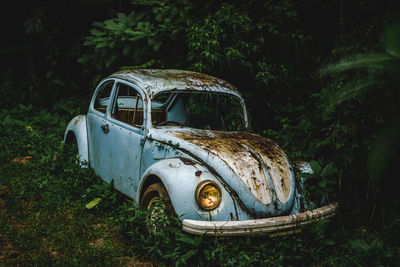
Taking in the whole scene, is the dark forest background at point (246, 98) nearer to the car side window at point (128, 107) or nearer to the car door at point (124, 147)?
the car door at point (124, 147)

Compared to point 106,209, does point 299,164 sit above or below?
above

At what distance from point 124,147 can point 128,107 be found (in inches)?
50.3

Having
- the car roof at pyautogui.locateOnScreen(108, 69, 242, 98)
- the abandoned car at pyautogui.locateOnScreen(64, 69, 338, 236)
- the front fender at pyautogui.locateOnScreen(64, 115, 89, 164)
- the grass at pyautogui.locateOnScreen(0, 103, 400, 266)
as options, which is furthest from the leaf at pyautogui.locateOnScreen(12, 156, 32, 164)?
the car roof at pyautogui.locateOnScreen(108, 69, 242, 98)

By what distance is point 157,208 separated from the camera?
132 inches

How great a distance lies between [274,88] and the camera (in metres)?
6.08

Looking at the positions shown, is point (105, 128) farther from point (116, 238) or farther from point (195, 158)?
point (195, 158)

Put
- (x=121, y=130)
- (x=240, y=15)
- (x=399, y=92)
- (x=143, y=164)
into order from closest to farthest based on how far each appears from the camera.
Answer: (x=399, y=92) → (x=143, y=164) → (x=121, y=130) → (x=240, y=15)

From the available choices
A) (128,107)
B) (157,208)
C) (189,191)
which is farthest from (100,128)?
(189,191)

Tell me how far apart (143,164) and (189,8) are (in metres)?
3.33

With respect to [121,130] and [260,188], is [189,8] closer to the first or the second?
[121,130]

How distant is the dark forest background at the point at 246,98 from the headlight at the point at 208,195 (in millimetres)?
282

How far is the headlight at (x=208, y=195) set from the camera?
304 cm

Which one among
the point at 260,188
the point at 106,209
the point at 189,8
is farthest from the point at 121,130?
the point at 189,8

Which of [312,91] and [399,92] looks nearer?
[399,92]
